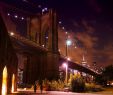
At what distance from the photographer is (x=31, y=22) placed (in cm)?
10894

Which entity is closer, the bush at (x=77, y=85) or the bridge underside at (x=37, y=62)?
the bush at (x=77, y=85)

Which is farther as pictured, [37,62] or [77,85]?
[37,62]

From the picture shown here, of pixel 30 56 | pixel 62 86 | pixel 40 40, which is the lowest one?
pixel 62 86

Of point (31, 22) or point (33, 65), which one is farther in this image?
point (31, 22)

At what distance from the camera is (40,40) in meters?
102

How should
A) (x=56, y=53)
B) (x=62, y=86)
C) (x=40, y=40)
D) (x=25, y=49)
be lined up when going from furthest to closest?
(x=40, y=40) < (x=56, y=53) < (x=25, y=49) < (x=62, y=86)

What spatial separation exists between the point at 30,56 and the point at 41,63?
502 centimetres

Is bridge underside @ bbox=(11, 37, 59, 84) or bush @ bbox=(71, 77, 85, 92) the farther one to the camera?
bridge underside @ bbox=(11, 37, 59, 84)

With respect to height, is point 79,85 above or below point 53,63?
below

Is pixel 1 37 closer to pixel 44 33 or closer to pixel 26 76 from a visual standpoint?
pixel 26 76

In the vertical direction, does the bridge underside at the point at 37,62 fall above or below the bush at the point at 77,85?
above

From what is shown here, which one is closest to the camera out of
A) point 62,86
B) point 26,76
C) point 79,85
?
point 79,85

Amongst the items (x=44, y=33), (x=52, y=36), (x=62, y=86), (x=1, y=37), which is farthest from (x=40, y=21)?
(x=1, y=37)

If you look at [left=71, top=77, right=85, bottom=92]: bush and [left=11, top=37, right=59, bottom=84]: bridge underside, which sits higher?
[left=11, top=37, right=59, bottom=84]: bridge underside
